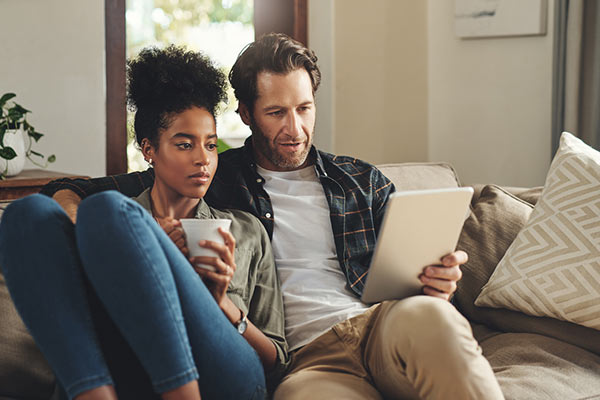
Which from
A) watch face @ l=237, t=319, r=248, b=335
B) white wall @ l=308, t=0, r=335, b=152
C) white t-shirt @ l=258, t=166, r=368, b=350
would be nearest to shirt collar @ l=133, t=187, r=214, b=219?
white t-shirt @ l=258, t=166, r=368, b=350

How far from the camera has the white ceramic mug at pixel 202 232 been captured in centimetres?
121

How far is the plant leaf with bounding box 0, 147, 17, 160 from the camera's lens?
229 cm

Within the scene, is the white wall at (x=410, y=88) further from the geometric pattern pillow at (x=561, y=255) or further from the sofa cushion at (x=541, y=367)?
the sofa cushion at (x=541, y=367)

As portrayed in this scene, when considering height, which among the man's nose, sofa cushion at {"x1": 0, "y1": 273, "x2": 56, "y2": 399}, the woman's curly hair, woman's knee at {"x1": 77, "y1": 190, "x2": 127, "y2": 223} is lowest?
sofa cushion at {"x1": 0, "y1": 273, "x2": 56, "y2": 399}

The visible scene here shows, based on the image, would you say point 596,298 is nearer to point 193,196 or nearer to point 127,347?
point 193,196

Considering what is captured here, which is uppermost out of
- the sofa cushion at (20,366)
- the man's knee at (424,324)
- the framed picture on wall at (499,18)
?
the framed picture on wall at (499,18)

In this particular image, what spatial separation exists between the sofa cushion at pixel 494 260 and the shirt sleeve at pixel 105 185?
87cm

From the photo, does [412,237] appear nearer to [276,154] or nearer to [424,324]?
[424,324]

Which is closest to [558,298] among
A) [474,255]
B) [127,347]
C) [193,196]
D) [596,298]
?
[596,298]

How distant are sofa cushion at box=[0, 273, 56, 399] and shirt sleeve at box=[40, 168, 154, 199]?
35 cm

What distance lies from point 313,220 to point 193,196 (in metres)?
0.35

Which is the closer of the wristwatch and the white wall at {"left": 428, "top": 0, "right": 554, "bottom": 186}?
the wristwatch

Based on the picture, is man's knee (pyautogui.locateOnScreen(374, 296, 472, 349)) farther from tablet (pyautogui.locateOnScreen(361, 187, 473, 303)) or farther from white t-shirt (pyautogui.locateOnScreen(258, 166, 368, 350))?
white t-shirt (pyautogui.locateOnScreen(258, 166, 368, 350))

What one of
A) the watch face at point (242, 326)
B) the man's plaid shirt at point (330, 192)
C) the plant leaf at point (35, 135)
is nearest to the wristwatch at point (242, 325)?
the watch face at point (242, 326)
